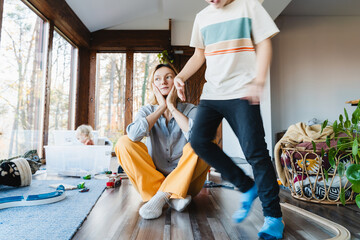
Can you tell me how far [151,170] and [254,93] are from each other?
28.8 inches

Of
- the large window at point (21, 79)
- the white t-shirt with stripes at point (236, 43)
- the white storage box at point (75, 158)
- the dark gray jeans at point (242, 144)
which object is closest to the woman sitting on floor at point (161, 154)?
the dark gray jeans at point (242, 144)

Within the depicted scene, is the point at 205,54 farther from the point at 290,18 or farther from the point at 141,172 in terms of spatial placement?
the point at 290,18

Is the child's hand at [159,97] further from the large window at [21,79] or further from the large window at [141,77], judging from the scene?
the large window at [141,77]

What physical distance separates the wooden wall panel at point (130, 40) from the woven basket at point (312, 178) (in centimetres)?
368

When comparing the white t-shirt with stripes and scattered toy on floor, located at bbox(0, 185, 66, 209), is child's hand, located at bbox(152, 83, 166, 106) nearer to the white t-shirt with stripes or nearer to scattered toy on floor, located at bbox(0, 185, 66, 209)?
the white t-shirt with stripes

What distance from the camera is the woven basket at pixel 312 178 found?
4.84ft

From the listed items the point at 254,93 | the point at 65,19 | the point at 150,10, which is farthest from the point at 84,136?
the point at 150,10

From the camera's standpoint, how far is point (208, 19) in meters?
1.16

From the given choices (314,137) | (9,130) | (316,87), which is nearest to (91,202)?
(314,137)

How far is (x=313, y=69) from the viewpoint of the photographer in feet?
13.6

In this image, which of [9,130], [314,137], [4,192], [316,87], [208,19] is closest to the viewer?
[208,19]

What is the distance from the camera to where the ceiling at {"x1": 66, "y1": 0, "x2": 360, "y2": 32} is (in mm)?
3896

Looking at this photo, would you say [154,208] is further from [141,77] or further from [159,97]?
[141,77]

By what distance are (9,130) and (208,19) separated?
2.48m
